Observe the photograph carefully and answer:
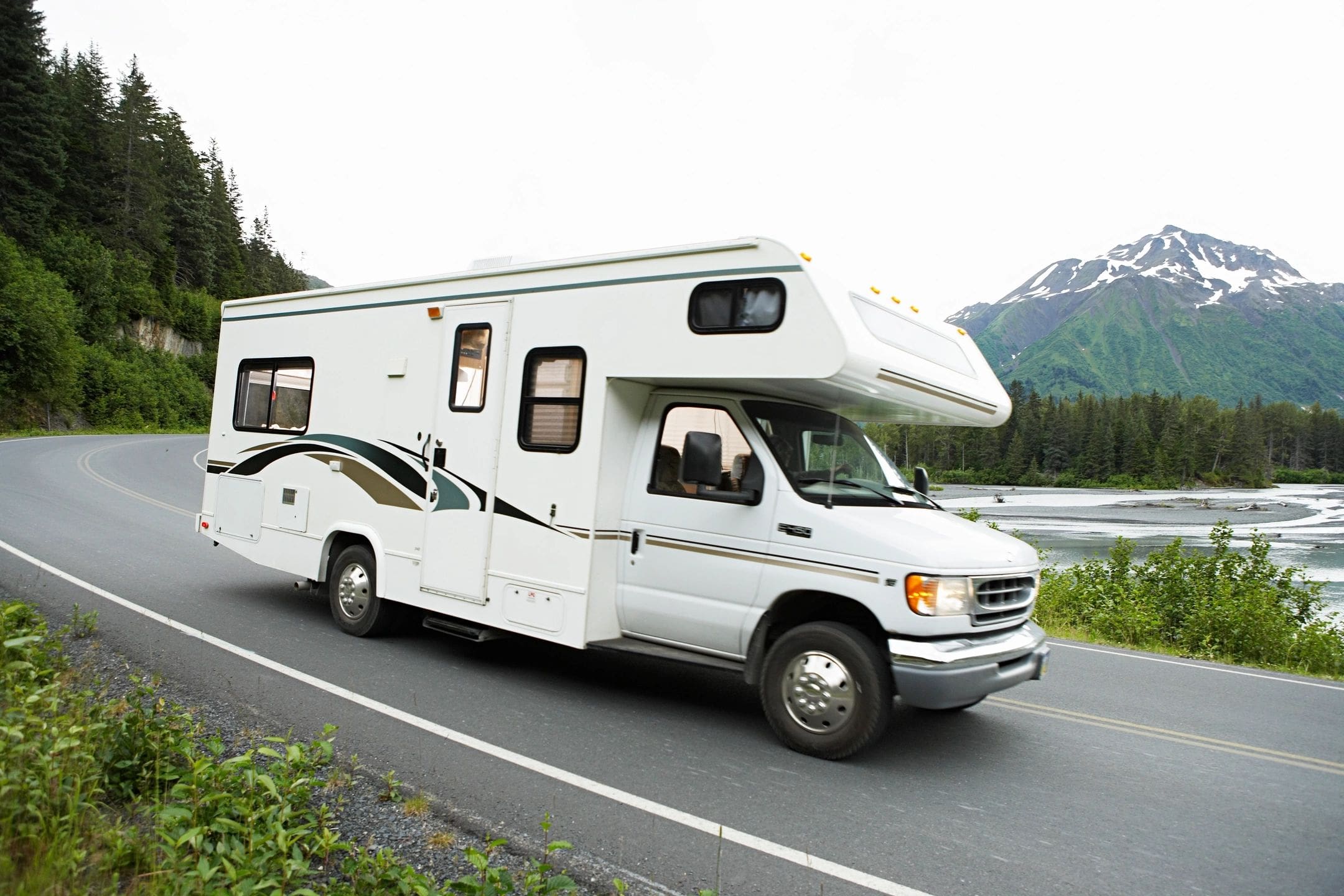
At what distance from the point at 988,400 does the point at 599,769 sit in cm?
388

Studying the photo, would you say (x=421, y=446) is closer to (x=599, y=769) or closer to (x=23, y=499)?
(x=599, y=769)

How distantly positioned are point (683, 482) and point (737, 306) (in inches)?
46.7

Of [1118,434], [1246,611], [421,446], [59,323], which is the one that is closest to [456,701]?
[421,446]

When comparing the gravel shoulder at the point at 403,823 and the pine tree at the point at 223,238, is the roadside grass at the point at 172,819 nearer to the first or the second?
the gravel shoulder at the point at 403,823

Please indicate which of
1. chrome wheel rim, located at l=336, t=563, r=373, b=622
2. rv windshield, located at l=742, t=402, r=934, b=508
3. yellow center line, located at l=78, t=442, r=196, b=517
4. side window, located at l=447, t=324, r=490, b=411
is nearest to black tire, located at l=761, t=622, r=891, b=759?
rv windshield, located at l=742, t=402, r=934, b=508

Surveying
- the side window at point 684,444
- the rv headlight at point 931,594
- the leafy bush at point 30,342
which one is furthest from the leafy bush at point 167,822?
the leafy bush at point 30,342

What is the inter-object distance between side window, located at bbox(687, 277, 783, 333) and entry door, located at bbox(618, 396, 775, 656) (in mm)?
594

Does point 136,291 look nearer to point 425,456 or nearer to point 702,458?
point 425,456

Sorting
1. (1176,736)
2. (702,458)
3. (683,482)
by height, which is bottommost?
(1176,736)

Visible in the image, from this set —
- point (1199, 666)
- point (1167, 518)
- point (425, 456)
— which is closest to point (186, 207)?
point (1167, 518)

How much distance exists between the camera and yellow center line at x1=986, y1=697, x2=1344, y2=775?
18.5ft

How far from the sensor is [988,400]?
6.56 m

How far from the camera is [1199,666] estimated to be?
8688 mm

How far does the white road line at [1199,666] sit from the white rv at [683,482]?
3.73 meters
